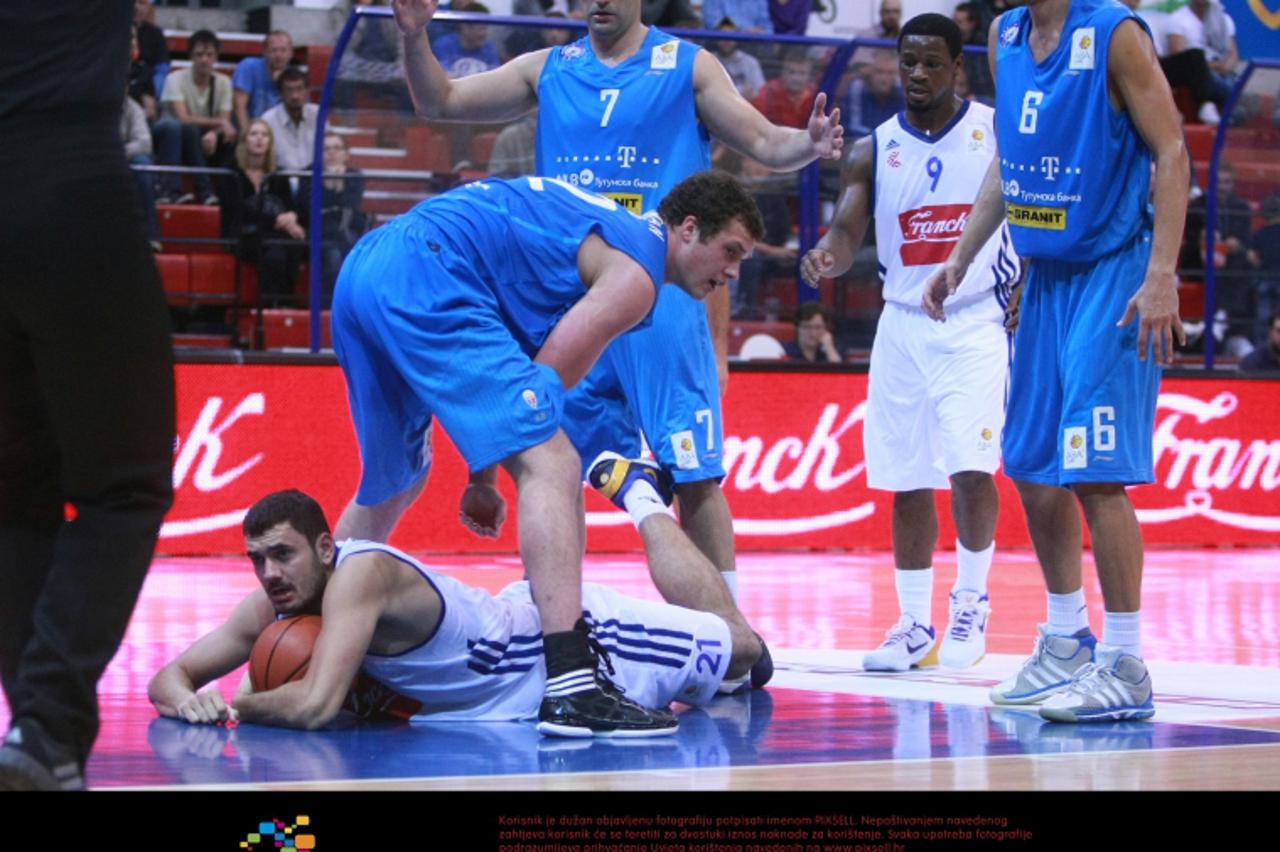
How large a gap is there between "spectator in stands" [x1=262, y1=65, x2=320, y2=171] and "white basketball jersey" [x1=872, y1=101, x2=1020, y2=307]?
5.17 meters

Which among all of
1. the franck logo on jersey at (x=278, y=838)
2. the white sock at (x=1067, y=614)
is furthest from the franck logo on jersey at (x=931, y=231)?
the franck logo on jersey at (x=278, y=838)

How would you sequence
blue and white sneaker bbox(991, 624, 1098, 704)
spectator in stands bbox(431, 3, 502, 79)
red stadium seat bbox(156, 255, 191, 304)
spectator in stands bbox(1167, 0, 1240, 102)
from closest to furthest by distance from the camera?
blue and white sneaker bbox(991, 624, 1098, 704) < spectator in stands bbox(431, 3, 502, 79) < red stadium seat bbox(156, 255, 191, 304) < spectator in stands bbox(1167, 0, 1240, 102)

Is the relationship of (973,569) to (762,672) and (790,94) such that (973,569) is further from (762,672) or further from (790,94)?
(790,94)

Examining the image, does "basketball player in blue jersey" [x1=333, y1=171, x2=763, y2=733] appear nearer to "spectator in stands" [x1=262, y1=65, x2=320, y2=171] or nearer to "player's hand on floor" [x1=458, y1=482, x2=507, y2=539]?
"player's hand on floor" [x1=458, y1=482, x2=507, y2=539]

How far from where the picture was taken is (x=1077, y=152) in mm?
5629

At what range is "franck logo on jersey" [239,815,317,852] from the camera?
11.1 ft

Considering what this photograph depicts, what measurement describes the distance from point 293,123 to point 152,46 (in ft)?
6.52

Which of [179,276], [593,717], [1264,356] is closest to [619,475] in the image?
[593,717]

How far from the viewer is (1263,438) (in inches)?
525

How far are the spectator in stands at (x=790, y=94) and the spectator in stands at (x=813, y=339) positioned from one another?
1.24 meters

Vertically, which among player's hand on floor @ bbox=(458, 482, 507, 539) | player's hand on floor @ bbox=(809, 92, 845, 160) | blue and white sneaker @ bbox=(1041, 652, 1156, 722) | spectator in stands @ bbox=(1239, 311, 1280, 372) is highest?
player's hand on floor @ bbox=(809, 92, 845, 160)

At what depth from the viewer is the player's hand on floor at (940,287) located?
20.8ft

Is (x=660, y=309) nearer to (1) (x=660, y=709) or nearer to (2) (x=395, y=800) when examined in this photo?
(1) (x=660, y=709)

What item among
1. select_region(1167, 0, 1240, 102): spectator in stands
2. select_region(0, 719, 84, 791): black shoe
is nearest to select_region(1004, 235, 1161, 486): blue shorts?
select_region(0, 719, 84, 791): black shoe
